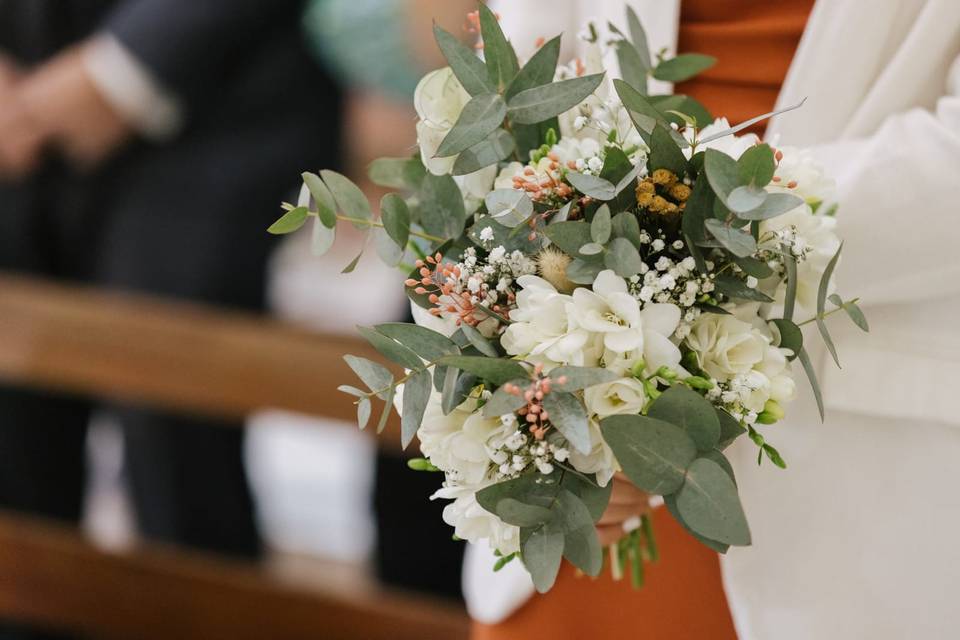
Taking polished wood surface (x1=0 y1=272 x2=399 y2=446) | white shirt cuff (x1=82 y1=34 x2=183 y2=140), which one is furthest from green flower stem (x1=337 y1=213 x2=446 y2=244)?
white shirt cuff (x1=82 y1=34 x2=183 y2=140)

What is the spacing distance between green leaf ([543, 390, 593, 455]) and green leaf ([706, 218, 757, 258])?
14cm

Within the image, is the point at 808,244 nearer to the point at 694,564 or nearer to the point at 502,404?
the point at 502,404

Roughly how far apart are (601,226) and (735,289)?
112mm

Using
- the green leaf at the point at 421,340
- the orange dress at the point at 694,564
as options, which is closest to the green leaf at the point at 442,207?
the green leaf at the point at 421,340

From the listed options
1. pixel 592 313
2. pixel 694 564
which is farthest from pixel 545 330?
pixel 694 564

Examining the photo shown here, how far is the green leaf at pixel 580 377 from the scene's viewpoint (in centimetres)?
58

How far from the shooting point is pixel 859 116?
86 centimetres

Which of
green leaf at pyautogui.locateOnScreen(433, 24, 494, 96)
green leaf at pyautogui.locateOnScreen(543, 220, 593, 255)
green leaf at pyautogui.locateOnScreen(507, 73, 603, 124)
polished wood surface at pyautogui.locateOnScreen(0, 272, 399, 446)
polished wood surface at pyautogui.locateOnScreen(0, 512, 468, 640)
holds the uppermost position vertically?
green leaf at pyautogui.locateOnScreen(433, 24, 494, 96)

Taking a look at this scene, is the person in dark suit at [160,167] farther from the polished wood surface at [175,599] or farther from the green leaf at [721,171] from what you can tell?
the green leaf at [721,171]

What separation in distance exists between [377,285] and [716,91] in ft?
4.16

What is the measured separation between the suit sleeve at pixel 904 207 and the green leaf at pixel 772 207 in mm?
232

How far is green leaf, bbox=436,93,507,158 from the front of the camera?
26.4 inches

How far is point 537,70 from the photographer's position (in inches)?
27.4

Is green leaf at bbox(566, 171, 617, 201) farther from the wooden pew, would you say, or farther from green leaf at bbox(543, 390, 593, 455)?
the wooden pew
